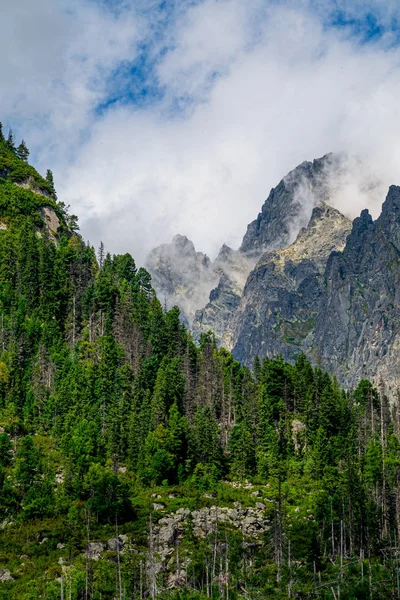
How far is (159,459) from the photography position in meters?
116

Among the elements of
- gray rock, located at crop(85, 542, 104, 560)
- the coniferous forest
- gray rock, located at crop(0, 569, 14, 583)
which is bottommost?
gray rock, located at crop(0, 569, 14, 583)

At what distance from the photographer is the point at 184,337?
15675cm

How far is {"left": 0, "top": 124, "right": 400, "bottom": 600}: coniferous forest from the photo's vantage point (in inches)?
3204

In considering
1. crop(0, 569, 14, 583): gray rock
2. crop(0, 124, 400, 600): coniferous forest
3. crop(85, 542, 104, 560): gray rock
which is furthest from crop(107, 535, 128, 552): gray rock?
crop(0, 569, 14, 583): gray rock

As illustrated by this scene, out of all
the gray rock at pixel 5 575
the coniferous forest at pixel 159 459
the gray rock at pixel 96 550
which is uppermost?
the coniferous forest at pixel 159 459

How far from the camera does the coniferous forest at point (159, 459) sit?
81.4 metres

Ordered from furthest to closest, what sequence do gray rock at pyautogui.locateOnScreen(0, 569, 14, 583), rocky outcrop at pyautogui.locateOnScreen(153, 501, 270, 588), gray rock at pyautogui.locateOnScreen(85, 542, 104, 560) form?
gray rock at pyautogui.locateOnScreen(85, 542, 104, 560) → rocky outcrop at pyautogui.locateOnScreen(153, 501, 270, 588) → gray rock at pyautogui.locateOnScreen(0, 569, 14, 583)

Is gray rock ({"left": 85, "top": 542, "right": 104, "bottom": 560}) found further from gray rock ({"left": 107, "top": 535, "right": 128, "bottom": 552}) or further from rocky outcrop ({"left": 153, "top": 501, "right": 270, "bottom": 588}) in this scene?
rocky outcrop ({"left": 153, "top": 501, "right": 270, "bottom": 588})

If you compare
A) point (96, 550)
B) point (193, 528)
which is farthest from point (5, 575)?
point (193, 528)

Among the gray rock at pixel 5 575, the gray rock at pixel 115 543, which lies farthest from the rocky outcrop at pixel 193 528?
the gray rock at pixel 5 575

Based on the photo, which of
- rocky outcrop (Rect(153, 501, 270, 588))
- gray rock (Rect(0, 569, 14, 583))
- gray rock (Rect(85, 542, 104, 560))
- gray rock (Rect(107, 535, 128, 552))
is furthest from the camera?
gray rock (Rect(107, 535, 128, 552))

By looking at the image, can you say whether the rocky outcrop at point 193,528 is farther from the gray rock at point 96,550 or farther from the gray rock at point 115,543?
the gray rock at point 96,550

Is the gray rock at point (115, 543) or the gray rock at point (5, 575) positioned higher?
the gray rock at point (115, 543)

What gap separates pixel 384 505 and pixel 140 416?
4334cm
